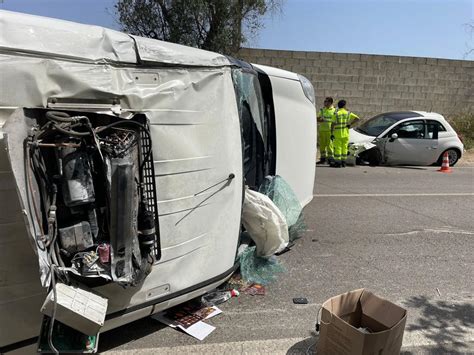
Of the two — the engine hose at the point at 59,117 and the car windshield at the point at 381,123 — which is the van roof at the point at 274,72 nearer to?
the engine hose at the point at 59,117

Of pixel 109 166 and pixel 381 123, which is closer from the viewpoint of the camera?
pixel 109 166

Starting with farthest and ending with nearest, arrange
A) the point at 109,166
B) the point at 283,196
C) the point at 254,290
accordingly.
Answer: the point at 283,196, the point at 254,290, the point at 109,166

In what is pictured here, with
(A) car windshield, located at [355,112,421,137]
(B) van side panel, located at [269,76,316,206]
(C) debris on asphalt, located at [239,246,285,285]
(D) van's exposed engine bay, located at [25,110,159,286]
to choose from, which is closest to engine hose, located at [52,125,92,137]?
(D) van's exposed engine bay, located at [25,110,159,286]

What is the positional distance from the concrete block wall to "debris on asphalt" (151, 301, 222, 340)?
1194 cm

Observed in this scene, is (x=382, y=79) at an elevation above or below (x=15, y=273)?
above

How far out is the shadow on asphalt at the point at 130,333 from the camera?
285 centimetres

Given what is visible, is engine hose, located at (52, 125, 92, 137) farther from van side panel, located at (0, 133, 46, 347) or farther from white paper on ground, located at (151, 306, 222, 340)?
white paper on ground, located at (151, 306, 222, 340)

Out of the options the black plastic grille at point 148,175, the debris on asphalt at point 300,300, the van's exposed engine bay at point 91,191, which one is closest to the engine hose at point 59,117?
the van's exposed engine bay at point 91,191

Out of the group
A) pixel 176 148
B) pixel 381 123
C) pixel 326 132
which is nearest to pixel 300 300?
pixel 176 148

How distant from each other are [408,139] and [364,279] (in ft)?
26.8

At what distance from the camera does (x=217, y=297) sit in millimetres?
3477

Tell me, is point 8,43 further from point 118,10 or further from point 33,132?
point 118,10

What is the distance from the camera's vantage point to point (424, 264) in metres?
4.45

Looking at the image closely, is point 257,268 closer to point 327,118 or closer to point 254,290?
point 254,290
